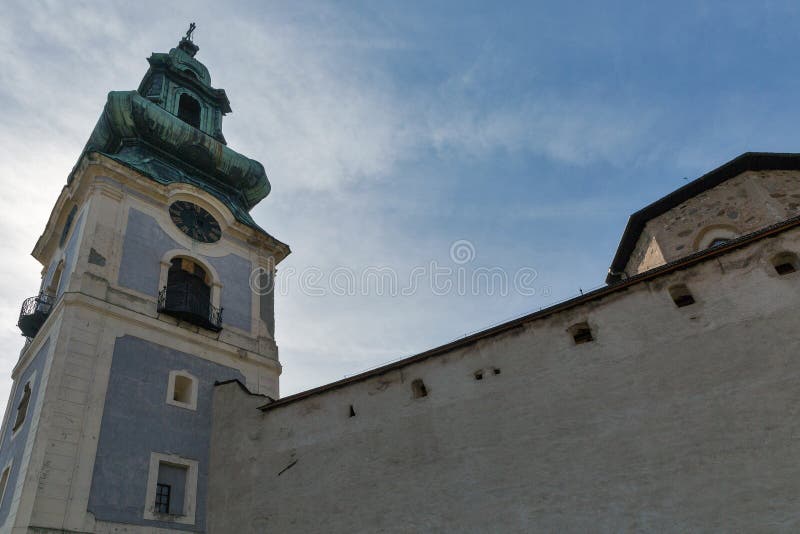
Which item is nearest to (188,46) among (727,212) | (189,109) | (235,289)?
(189,109)

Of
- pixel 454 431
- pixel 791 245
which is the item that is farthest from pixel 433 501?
pixel 791 245

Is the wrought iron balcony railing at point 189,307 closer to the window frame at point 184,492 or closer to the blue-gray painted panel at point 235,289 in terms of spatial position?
the blue-gray painted panel at point 235,289

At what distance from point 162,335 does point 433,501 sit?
299 inches

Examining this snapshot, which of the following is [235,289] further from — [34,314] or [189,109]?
[189,109]

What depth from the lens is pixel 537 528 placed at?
881cm

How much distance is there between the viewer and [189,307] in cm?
1497

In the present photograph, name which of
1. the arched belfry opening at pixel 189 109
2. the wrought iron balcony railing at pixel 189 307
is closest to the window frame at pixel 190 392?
the wrought iron balcony railing at pixel 189 307

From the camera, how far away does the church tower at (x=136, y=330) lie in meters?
11.1

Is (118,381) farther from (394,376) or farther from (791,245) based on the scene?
(791,245)

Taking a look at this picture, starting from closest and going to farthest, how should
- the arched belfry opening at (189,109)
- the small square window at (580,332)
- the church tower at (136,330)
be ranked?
the small square window at (580,332), the church tower at (136,330), the arched belfry opening at (189,109)

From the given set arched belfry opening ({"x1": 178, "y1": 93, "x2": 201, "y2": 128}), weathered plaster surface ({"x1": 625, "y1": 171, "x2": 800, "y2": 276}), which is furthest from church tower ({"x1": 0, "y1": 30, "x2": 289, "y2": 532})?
weathered plaster surface ({"x1": 625, "y1": 171, "x2": 800, "y2": 276})

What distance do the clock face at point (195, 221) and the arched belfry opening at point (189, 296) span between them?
980 millimetres

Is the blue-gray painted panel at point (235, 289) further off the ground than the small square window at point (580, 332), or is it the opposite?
the blue-gray painted panel at point (235, 289)

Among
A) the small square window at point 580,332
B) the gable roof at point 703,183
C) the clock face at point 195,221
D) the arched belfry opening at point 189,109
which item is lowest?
the small square window at point 580,332
